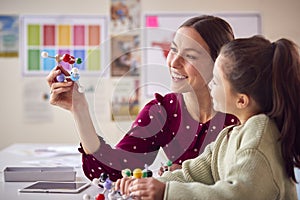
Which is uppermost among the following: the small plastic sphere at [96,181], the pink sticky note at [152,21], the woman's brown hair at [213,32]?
the pink sticky note at [152,21]

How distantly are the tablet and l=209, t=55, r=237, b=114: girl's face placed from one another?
1.66ft

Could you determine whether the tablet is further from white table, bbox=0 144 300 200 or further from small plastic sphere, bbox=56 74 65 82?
small plastic sphere, bbox=56 74 65 82

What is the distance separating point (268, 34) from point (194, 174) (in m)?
2.80

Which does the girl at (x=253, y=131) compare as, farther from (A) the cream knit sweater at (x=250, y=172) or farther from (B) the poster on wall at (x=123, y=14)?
(B) the poster on wall at (x=123, y=14)

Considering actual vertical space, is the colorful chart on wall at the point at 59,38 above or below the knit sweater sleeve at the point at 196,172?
above

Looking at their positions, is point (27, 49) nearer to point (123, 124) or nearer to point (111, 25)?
point (111, 25)

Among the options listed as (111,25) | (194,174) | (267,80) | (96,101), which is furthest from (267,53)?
(111,25)

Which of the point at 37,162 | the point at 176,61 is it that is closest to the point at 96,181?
the point at 176,61

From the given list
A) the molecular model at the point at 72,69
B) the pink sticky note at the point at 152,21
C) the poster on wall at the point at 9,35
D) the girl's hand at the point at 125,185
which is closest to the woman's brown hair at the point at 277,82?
the girl's hand at the point at 125,185

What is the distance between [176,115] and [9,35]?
2.47 m

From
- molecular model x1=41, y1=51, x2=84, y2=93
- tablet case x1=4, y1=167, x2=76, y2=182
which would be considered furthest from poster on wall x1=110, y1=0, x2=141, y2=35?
molecular model x1=41, y1=51, x2=84, y2=93

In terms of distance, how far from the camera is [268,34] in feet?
12.8

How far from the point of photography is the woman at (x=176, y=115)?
1.50 m

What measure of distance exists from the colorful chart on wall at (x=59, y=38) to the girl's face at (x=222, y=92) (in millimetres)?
2670
